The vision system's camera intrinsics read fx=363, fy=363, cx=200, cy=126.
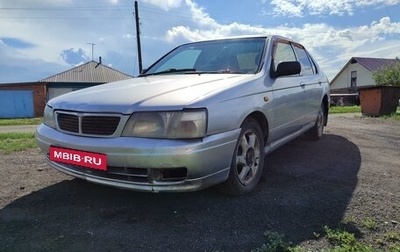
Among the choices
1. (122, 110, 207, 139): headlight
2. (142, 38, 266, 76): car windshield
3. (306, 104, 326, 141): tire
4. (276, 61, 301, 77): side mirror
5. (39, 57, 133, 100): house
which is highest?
(39, 57, 133, 100): house

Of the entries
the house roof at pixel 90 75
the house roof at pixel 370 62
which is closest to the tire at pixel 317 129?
the house roof at pixel 90 75

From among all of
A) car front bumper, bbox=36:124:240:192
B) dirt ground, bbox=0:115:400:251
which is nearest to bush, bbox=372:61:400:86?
dirt ground, bbox=0:115:400:251

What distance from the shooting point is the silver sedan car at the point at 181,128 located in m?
2.70

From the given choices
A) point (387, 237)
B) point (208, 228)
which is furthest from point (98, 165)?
point (387, 237)

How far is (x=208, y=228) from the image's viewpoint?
2752mm

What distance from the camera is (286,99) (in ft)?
13.4

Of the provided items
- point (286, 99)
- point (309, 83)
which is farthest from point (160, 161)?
point (309, 83)

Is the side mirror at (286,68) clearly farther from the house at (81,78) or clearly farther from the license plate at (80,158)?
the house at (81,78)

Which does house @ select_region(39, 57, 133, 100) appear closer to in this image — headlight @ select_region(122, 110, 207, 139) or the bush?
the bush

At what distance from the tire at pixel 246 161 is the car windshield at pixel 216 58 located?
27.2 inches

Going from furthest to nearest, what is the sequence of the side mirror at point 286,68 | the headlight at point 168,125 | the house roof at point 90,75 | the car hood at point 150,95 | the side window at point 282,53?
the house roof at point 90,75, the side window at point 282,53, the side mirror at point 286,68, the car hood at point 150,95, the headlight at point 168,125

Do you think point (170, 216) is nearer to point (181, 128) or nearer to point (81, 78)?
point (181, 128)

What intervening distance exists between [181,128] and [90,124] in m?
0.77

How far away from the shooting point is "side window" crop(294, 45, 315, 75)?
5.11 metres
